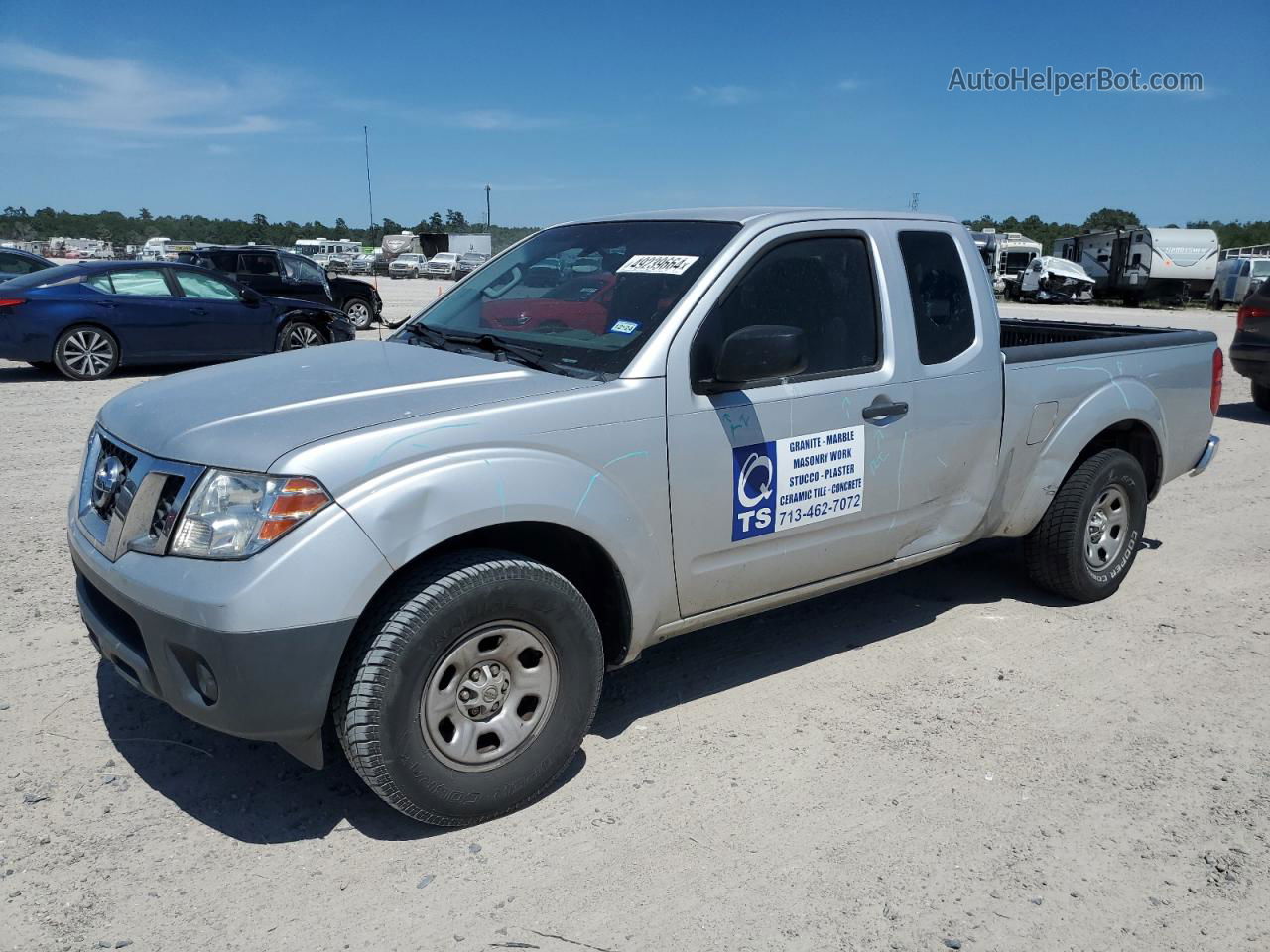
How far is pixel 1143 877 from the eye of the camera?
9.86 ft

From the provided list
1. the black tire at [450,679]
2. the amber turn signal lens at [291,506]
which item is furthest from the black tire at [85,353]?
the amber turn signal lens at [291,506]

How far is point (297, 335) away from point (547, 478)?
11.6 meters

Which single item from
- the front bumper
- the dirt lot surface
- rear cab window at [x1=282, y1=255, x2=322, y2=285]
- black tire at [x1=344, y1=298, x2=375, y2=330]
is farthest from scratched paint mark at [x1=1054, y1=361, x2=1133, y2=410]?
black tire at [x1=344, y1=298, x2=375, y2=330]

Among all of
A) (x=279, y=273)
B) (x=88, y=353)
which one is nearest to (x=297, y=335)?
(x=88, y=353)

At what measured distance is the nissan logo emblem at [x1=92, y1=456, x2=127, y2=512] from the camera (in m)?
3.22

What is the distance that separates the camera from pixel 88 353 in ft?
40.2

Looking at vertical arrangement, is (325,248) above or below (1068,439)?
above

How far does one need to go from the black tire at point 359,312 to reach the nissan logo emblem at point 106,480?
1649cm

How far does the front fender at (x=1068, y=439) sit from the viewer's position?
189 inches

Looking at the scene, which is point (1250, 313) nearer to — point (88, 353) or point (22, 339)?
point (88, 353)

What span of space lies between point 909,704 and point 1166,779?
938mm

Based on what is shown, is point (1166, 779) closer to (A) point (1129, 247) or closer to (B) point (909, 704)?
(B) point (909, 704)

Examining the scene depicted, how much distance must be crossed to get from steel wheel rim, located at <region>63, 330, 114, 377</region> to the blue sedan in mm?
11

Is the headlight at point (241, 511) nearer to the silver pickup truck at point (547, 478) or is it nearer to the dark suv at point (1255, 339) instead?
the silver pickup truck at point (547, 478)
